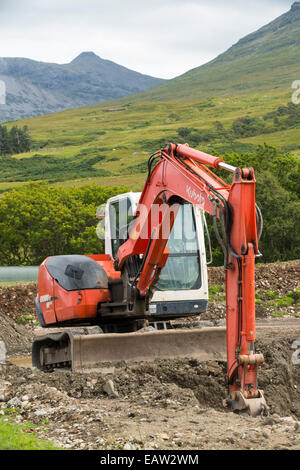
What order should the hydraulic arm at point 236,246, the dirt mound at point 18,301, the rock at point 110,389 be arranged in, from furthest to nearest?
1. the dirt mound at point 18,301
2. the rock at point 110,389
3. the hydraulic arm at point 236,246

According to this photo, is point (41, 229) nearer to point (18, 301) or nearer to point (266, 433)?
point (18, 301)

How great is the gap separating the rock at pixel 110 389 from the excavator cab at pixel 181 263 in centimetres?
244

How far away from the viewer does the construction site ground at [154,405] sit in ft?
19.5

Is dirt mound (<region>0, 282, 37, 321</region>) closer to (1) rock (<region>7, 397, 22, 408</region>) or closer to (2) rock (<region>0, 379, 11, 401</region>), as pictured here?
(2) rock (<region>0, 379, 11, 401</region>)

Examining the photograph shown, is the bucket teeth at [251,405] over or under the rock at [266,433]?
under

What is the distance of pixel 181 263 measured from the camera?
11.1 m

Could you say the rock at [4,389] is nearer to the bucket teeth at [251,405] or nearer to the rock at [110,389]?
the rock at [110,389]

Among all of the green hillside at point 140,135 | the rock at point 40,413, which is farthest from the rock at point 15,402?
the green hillside at point 140,135

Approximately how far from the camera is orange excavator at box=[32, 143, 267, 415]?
7043 mm

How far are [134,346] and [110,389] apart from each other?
1.53m

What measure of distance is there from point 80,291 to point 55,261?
0.94 metres

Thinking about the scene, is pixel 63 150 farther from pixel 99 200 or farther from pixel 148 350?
pixel 148 350

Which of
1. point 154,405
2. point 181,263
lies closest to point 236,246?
point 154,405
